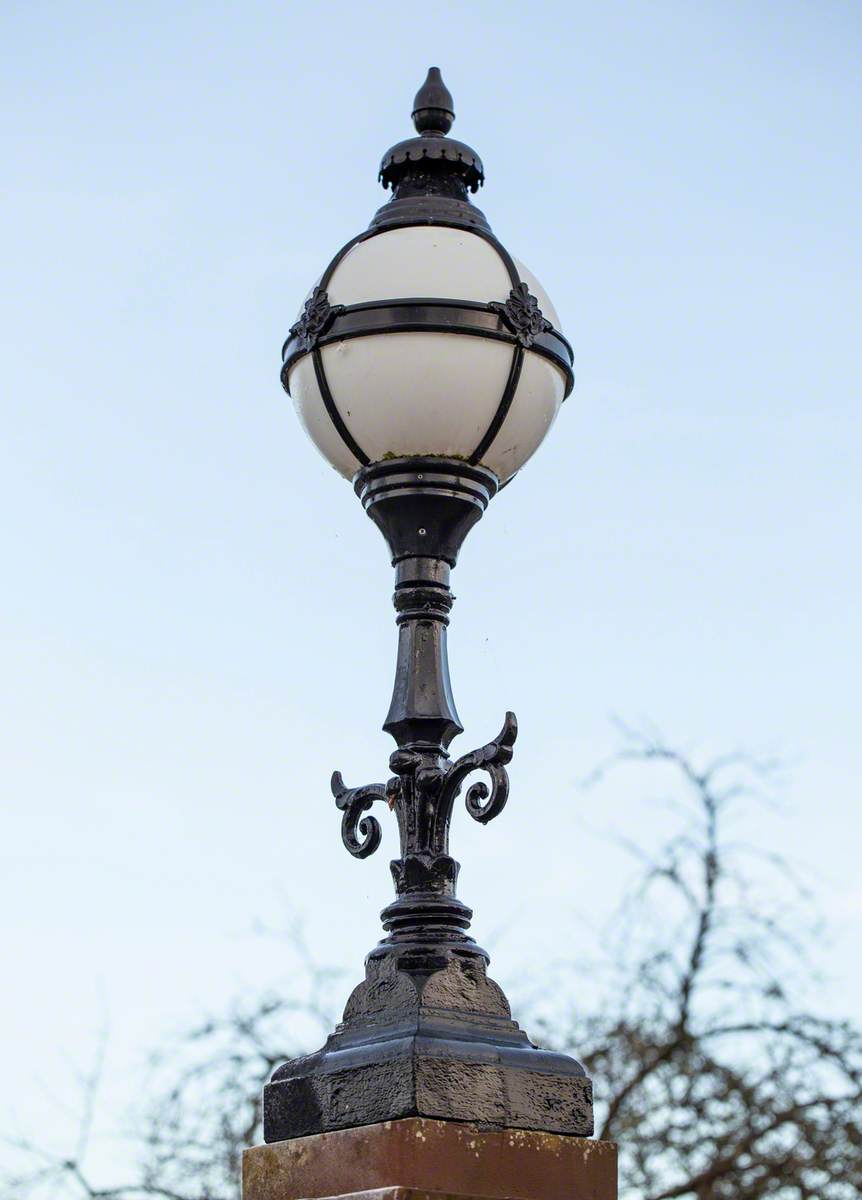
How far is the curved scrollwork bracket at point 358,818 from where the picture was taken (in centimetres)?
371

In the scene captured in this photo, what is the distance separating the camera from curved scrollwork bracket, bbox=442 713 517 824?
11.6ft

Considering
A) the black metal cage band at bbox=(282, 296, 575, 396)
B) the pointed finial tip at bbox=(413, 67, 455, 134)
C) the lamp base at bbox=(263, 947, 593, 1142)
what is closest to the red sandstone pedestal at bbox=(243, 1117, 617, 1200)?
the lamp base at bbox=(263, 947, 593, 1142)

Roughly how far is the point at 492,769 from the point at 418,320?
2.79 ft

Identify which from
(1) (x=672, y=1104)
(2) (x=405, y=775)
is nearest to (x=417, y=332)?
(2) (x=405, y=775)

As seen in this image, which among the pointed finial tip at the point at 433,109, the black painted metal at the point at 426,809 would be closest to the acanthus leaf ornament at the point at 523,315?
the black painted metal at the point at 426,809

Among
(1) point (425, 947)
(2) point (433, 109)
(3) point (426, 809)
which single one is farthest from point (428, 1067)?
(2) point (433, 109)

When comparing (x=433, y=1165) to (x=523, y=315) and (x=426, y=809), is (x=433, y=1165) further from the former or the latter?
(x=523, y=315)

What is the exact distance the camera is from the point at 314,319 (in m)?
3.86

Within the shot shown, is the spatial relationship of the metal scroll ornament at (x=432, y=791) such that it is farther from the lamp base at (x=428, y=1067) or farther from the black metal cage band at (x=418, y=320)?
the black metal cage band at (x=418, y=320)

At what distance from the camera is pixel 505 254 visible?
3.92 metres

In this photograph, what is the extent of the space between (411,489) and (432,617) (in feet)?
0.82

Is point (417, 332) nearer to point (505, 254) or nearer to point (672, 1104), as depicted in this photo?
point (505, 254)

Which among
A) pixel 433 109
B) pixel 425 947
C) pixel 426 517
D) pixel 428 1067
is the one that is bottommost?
pixel 428 1067

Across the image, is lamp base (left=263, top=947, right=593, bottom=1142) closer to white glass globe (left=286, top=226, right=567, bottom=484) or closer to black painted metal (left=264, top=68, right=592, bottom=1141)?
black painted metal (left=264, top=68, right=592, bottom=1141)
